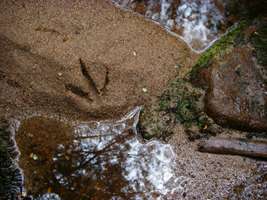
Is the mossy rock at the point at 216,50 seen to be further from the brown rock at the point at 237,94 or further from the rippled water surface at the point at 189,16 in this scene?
the rippled water surface at the point at 189,16

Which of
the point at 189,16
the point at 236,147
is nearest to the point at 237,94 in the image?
the point at 236,147

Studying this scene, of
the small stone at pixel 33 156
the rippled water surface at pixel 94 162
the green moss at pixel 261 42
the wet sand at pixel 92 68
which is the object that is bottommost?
the small stone at pixel 33 156

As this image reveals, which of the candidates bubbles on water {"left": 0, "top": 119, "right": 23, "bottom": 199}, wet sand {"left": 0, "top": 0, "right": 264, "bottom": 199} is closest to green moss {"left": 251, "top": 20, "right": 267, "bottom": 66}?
wet sand {"left": 0, "top": 0, "right": 264, "bottom": 199}

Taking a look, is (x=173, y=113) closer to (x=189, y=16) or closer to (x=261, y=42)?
(x=261, y=42)

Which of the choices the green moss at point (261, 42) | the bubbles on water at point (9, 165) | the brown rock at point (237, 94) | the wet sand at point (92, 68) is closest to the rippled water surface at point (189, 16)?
the wet sand at point (92, 68)

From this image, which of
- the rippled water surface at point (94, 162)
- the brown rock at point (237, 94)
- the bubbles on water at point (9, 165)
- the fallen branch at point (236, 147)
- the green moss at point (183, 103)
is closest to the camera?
the bubbles on water at point (9, 165)

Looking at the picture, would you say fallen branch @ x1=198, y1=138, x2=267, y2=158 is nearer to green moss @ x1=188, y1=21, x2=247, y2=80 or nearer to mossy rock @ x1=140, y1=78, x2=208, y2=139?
mossy rock @ x1=140, y1=78, x2=208, y2=139

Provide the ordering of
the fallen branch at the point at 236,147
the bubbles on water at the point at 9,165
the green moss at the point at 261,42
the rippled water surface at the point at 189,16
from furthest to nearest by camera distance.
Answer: the rippled water surface at the point at 189,16
the green moss at the point at 261,42
the fallen branch at the point at 236,147
the bubbles on water at the point at 9,165
